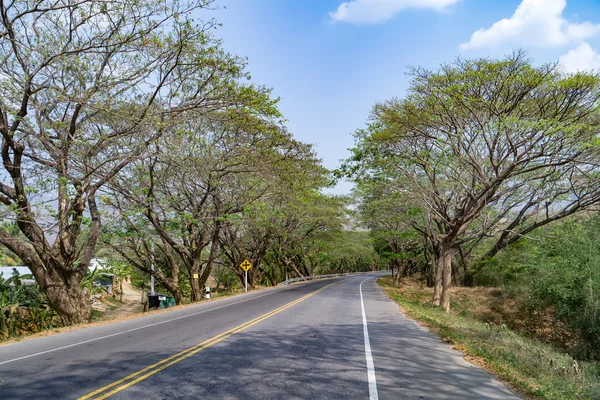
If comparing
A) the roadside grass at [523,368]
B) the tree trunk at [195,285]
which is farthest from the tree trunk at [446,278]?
the tree trunk at [195,285]

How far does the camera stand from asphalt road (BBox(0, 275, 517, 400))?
5.60m

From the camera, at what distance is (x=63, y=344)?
9.23 m

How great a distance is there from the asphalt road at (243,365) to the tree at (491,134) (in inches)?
313

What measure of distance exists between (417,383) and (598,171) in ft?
45.7

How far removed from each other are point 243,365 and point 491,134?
13.6m

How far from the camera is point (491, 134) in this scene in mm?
16031

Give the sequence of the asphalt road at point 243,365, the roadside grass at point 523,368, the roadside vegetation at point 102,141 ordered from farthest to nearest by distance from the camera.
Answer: the roadside vegetation at point 102,141, the roadside grass at point 523,368, the asphalt road at point 243,365

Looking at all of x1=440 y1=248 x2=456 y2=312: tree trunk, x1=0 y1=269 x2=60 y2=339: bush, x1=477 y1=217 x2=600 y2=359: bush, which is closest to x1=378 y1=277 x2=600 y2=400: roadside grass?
x1=477 y1=217 x2=600 y2=359: bush

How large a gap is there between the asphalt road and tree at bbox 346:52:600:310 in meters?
7.96

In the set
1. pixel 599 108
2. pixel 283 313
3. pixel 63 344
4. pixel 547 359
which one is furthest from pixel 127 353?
pixel 599 108

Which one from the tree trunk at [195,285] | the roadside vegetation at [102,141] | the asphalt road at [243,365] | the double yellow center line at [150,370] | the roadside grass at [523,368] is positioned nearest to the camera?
the double yellow center line at [150,370]

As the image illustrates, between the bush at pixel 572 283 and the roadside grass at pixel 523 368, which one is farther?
the bush at pixel 572 283

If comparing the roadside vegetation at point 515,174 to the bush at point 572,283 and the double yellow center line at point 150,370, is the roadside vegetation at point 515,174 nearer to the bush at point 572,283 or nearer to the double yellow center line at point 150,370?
the bush at point 572,283

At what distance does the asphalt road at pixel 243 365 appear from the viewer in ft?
18.4
